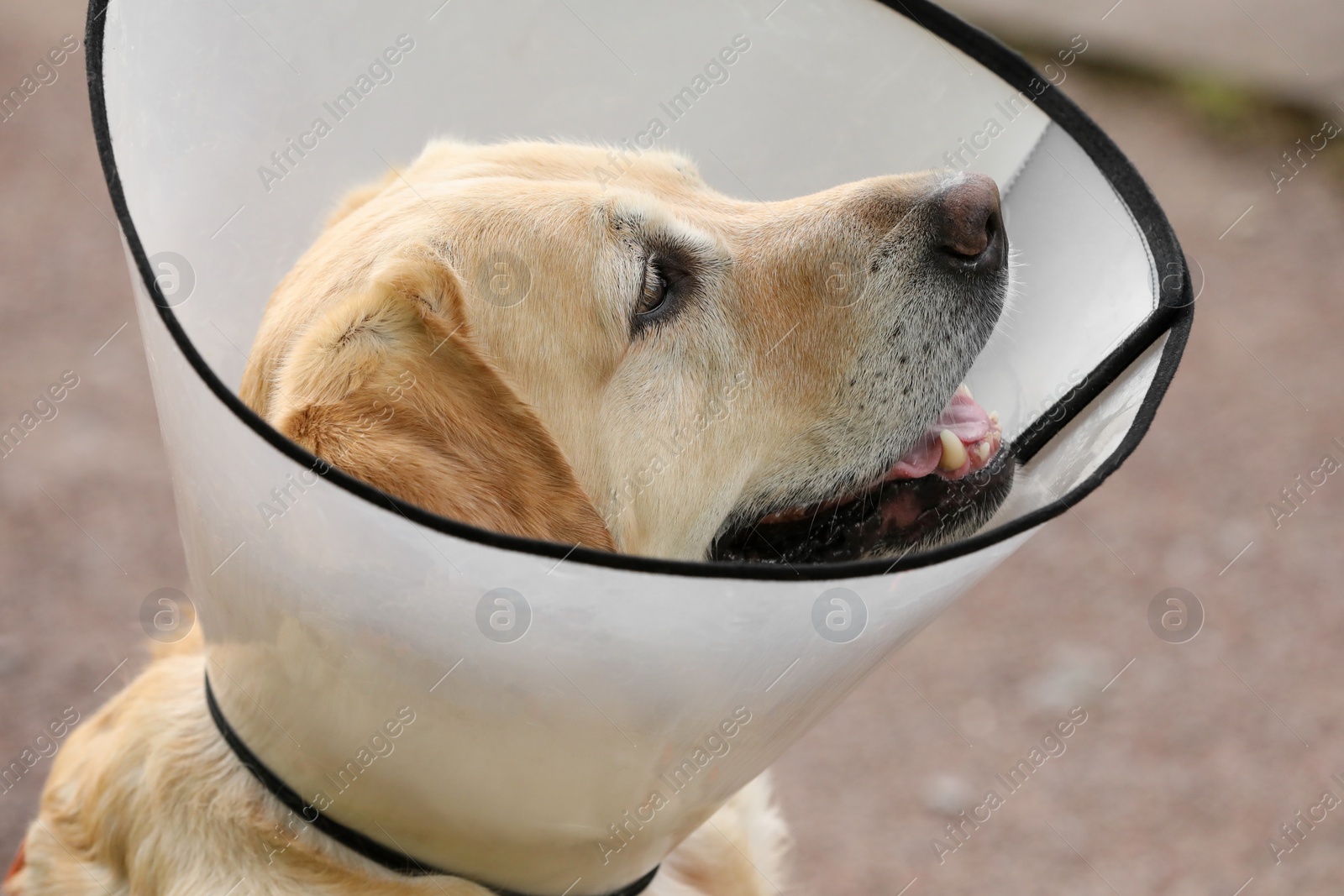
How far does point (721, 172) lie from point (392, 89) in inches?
29.8

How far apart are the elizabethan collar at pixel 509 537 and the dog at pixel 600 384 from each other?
0.12 meters

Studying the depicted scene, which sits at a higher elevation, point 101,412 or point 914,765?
point 101,412

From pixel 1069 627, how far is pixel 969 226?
10.4 feet

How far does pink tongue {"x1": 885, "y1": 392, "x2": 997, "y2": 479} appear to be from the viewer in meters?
2.25

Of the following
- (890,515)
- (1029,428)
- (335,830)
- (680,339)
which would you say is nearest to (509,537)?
(335,830)

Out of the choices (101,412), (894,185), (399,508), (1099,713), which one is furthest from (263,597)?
(101,412)

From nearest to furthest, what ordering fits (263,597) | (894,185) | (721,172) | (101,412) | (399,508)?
(399,508), (263,597), (894,185), (721,172), (101,412)

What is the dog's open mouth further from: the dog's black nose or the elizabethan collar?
the dog's black nose

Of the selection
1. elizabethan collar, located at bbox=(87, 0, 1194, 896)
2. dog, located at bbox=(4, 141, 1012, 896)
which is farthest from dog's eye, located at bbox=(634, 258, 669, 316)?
elizabethan collar, located at bbox=(87, 0, 1194, 896)

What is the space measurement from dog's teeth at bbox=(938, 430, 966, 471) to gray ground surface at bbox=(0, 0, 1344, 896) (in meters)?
2.11

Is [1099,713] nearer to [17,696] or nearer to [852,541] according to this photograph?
[852,541]

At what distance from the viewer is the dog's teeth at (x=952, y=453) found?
2215 millimetres

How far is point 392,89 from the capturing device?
2367 millimetres

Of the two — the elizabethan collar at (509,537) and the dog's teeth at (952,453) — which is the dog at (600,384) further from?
the elizabethan collar at (509,537)
